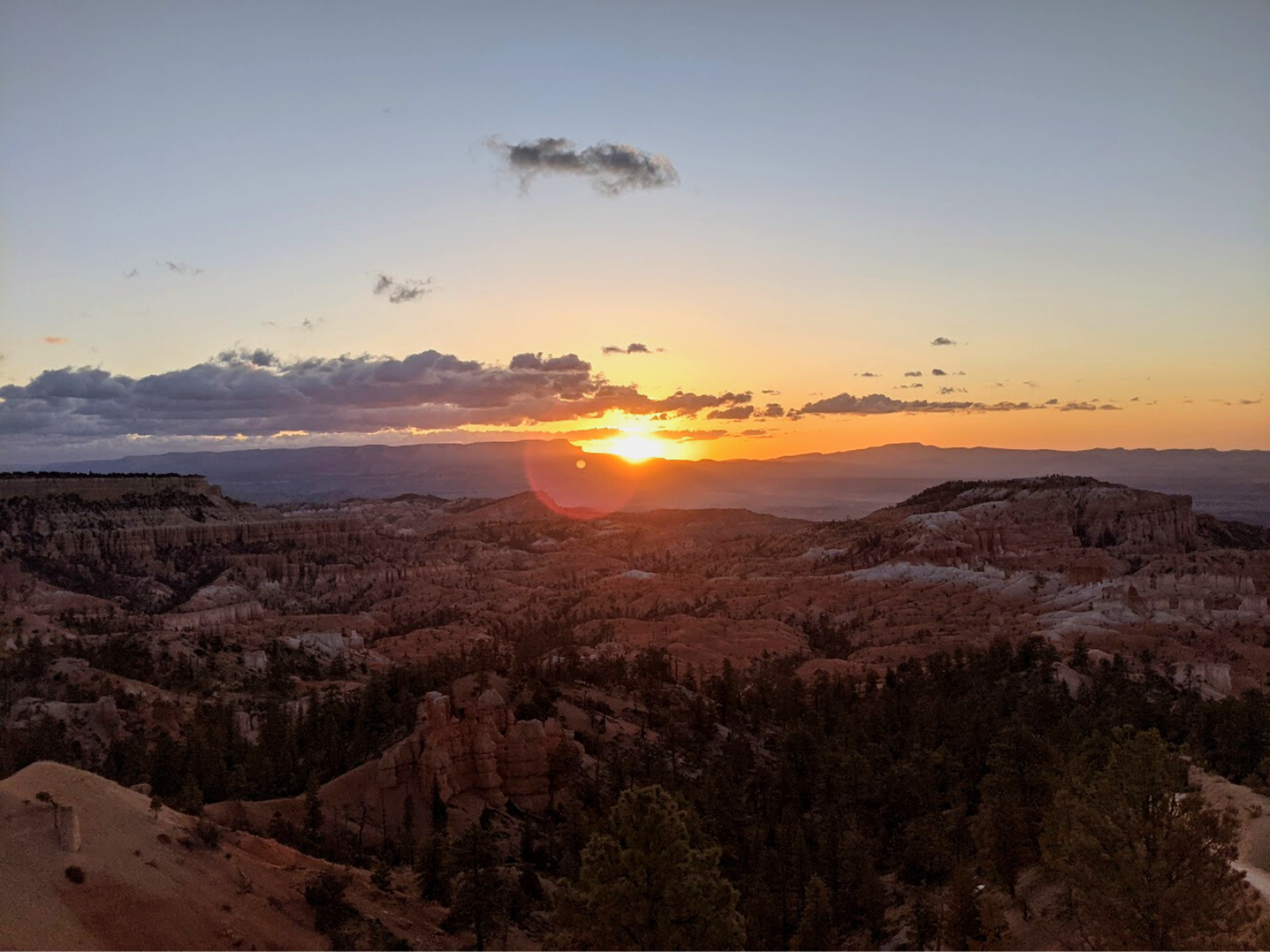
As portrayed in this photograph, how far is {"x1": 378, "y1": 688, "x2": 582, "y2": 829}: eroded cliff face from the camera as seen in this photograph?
3581cm

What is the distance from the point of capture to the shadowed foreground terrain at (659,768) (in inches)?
723

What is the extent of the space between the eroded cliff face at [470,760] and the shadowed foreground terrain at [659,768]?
13 cm

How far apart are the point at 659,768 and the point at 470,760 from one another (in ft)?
24.8

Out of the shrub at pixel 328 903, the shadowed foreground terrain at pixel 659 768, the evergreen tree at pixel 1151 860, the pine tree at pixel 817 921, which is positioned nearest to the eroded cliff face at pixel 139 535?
the shadowed foreground terrain at pixel 659 768

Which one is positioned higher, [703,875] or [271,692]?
[703,875]

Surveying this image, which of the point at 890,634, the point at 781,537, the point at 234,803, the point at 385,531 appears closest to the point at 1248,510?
the point at 781,537

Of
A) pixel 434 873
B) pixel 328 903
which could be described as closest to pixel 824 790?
pixel 434 873

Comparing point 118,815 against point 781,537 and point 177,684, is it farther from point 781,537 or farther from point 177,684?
point 781,537

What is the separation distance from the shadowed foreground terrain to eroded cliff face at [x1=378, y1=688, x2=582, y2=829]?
0.42 feet

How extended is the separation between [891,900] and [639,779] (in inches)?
404

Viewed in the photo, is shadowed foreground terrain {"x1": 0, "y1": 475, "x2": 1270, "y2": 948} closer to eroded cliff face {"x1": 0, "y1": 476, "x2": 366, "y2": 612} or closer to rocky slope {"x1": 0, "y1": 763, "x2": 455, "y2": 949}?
rocky slope {"x1": 0, "y1": 763, "x2": 455, "y2": 949}

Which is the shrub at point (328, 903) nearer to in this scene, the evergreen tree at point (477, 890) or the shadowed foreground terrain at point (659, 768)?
the shadowed foreground terrain at point (659, 768)

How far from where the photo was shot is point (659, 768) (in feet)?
126

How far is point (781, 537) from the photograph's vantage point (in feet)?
472
